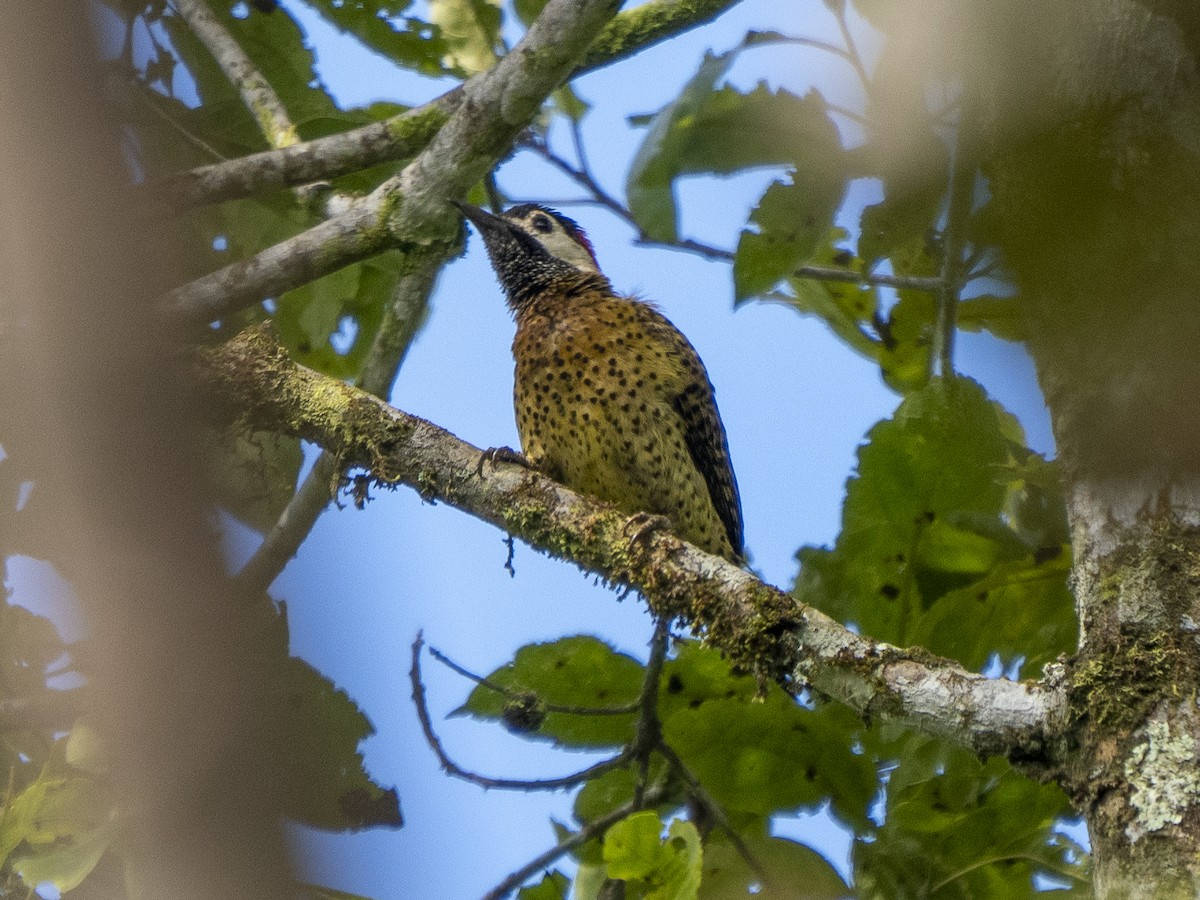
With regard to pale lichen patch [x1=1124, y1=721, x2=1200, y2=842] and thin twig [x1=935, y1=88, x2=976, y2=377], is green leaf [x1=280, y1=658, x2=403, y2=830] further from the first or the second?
thin twig [x1=935, y1=88, x2=976, y2=377]

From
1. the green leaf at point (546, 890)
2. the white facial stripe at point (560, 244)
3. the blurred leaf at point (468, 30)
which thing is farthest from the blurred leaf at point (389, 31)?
the green leaf at point (546, 890)

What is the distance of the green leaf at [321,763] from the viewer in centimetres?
107

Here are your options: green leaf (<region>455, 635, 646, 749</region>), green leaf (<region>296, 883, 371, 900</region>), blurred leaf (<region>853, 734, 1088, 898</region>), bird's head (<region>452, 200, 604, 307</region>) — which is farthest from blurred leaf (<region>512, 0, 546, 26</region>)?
green leaf (<region>296, 883, 371, 900</region>)

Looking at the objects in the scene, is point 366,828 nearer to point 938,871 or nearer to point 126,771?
point 126,771

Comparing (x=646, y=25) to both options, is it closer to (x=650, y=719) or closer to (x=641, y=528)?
(x=641, y=528)

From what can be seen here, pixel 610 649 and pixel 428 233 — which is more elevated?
pixel 428 233

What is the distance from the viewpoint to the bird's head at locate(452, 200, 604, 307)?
5.51 meters

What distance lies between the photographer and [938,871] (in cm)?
310

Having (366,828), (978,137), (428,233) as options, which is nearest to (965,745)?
(978,137)

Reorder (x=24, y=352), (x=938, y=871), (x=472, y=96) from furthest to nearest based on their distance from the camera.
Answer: (x=472, y=96) → (x=938, y=871) → (x=24, y=352)

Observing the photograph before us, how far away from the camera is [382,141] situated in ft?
14.8

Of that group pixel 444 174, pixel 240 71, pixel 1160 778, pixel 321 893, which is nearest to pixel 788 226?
pixel 444 174

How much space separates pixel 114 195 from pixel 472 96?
3.18 meters

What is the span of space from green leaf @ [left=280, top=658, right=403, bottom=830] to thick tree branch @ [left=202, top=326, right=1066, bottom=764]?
126 centimetres
